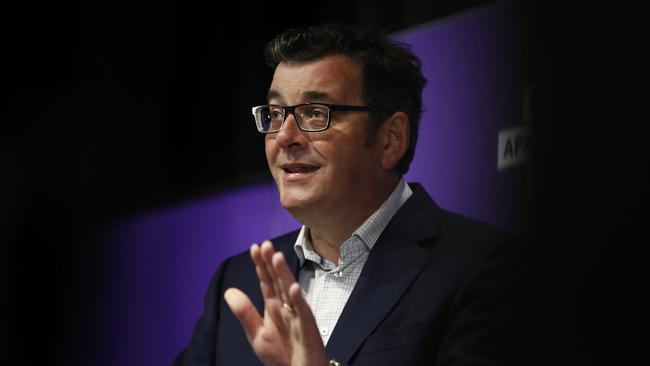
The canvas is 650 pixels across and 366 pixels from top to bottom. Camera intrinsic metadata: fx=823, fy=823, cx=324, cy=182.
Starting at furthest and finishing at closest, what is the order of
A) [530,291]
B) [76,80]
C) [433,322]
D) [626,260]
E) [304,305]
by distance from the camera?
[76,80]
[433,322]
[304,305]
[530,291]
[626,260]

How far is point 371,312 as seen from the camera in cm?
204

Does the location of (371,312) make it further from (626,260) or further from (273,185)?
(273,185)

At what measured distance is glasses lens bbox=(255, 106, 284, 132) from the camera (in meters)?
2.25

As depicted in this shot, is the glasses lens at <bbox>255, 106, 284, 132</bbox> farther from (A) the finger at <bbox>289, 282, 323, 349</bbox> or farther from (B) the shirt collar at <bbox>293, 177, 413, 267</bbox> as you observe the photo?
(A) the finger at <bbox>289, 282, 323, 349</bbox>

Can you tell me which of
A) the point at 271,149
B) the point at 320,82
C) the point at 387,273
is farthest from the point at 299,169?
the point at 387,273

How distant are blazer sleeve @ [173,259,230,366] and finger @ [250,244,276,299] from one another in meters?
0.58

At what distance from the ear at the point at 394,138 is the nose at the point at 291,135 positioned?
0.23 m

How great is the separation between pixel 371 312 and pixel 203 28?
1480mm

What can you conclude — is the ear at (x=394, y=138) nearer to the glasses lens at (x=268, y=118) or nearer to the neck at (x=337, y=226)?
the neck at (x=337, y=226)

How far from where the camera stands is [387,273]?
2102mm

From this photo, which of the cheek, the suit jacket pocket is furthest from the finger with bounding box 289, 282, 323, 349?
the cheek

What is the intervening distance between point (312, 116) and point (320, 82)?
0.30ft

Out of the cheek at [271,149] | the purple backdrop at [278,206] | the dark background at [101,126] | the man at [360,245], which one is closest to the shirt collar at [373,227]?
the man at [360,245]

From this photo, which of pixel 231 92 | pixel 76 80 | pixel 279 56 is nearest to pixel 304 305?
pixel 279 56
